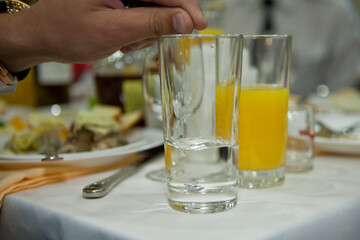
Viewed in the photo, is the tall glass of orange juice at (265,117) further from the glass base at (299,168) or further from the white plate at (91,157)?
the white plate at (91,157)

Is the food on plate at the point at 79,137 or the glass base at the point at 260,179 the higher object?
the food on plate at the point at 79,137

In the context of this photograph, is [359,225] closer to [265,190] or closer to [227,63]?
[265,190]

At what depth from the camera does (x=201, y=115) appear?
0.47 m

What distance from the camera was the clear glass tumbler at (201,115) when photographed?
1.53 feet

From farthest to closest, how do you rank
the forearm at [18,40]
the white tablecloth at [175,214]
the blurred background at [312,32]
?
the blurred background at [312,32], the forearm at [18,40], the white tablecloth at [175,214]

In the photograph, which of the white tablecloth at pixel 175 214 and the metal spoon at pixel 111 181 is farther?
the metal spoon at pixel 111 181

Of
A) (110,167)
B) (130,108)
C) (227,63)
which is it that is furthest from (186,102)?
(130,108)

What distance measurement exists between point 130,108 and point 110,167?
45 centimetres

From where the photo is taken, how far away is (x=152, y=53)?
71cm

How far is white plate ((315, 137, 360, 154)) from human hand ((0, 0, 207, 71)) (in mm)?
374

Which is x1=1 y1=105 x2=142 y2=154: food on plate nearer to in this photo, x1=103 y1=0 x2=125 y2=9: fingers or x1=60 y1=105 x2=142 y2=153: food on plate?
x1=60 y1=105 x2=142 y2=153: food on plate

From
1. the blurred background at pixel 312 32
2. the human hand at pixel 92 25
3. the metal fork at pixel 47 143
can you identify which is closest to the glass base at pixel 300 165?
the human hand at pixel 92 25

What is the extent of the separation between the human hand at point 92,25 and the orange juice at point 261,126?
0.14 metres

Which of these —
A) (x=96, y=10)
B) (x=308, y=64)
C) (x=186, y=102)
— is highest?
(x=96, y=10)
